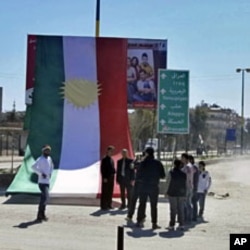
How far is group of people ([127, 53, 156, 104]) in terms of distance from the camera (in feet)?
89.7

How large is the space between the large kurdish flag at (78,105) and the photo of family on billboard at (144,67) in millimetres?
4102

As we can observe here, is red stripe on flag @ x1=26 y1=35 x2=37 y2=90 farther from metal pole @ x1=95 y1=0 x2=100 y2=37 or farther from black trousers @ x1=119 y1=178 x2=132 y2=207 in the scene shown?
black trousers @ x1=119 y1=178 x2=132 y2=207

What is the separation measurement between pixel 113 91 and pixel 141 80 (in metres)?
4.56

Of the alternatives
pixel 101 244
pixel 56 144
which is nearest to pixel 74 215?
pixel 101 244

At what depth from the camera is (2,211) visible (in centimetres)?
1645

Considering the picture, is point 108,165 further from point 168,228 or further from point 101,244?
point 101,244

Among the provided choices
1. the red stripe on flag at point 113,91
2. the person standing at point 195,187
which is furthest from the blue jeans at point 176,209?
the red stripe on flag at point 113,91

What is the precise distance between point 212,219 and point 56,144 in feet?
24.7

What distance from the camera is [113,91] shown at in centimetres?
2303

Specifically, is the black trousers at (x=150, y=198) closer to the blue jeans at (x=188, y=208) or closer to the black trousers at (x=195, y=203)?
the blue jeans at (x=188, y=208)

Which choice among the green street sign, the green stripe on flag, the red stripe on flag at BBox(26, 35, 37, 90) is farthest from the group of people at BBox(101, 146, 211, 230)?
the red stripe on flag at BBox(26, 35, 37, 90)

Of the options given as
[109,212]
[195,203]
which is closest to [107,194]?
[109,212]

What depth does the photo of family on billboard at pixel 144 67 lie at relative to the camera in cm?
2738

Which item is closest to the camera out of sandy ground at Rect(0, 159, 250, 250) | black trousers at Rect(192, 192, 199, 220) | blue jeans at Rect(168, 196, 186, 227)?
sandy ground at Rect(0, 159, 250, 250)
